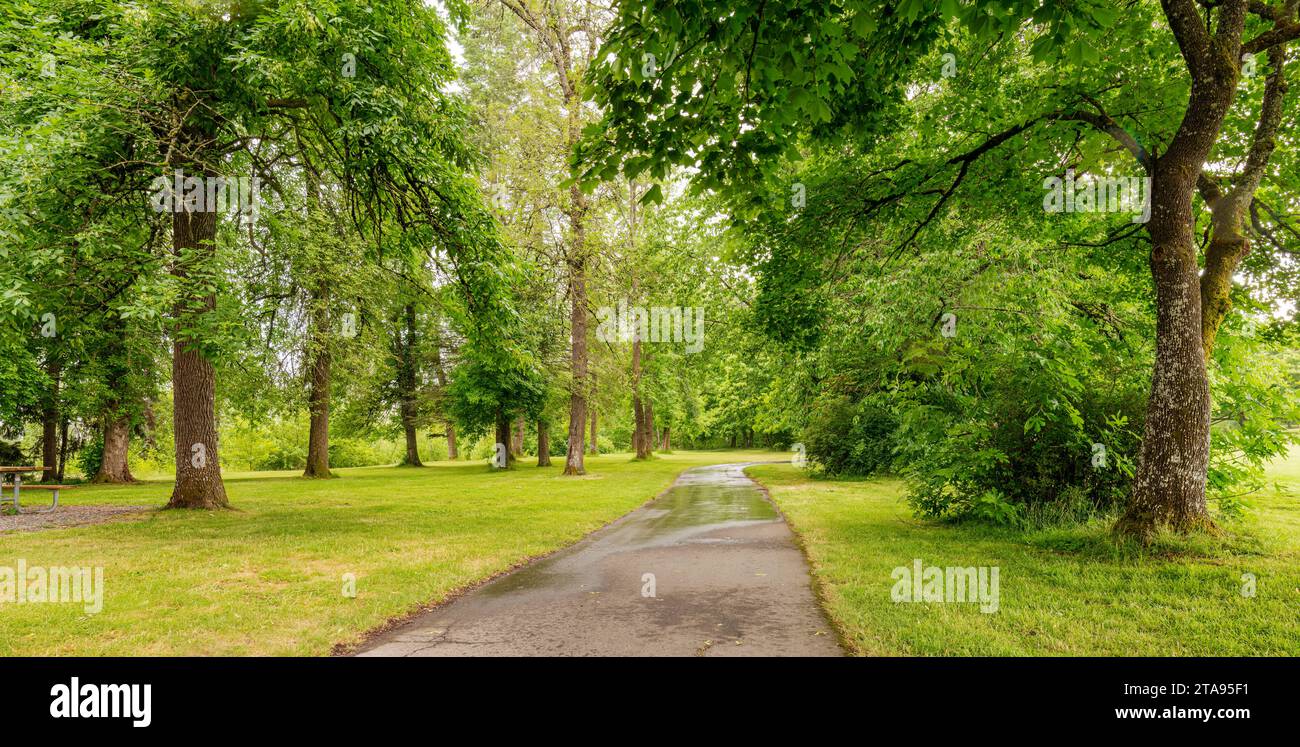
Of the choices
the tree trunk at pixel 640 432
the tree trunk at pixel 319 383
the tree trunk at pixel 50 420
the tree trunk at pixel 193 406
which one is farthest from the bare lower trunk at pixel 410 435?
the tree trunk at pixel 193 406

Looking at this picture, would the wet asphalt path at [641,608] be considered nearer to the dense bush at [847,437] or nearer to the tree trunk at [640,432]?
the dense bush at [847,437]

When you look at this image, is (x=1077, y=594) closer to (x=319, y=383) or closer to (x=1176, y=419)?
(x=1176, y=419)

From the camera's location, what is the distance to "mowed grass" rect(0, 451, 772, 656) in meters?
5.20

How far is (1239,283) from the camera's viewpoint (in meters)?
10.7

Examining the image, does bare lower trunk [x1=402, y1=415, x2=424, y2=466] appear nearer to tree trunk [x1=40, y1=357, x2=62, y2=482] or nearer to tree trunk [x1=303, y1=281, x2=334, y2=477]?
tree trunk [x1=303, y1=281, x2=334, y2=477]

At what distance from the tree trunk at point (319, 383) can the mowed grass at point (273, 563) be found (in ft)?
18.9

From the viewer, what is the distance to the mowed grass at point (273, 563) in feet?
17.1

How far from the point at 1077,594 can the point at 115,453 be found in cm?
3356

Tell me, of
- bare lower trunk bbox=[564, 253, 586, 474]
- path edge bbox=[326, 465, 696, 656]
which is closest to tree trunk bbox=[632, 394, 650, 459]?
bare lower trunk bbox=[564, 253, 586, 474]

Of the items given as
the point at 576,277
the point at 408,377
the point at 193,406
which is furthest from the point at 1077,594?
the point at 408,377

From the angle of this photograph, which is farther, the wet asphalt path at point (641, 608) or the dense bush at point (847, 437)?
the dense bush at point (847, 437)

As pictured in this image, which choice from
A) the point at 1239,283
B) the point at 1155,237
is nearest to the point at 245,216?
the point at 1155,237

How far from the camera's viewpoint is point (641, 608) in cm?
614

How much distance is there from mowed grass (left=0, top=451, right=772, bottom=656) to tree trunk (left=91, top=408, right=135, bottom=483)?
10.9 m
